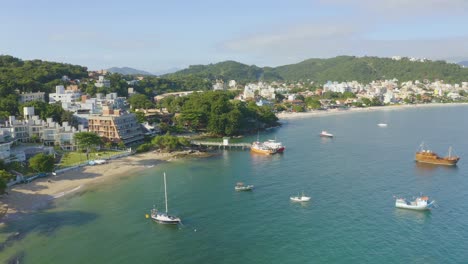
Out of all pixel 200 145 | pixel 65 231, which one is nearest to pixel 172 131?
pixel 200 145

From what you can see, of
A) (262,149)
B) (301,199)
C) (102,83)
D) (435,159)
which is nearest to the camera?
(301,199)

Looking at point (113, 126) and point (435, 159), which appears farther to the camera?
point (113, 126)

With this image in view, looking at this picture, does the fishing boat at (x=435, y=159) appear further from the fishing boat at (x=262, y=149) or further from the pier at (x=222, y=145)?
the pier at (x=222, y=145)

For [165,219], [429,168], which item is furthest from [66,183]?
[429,168]

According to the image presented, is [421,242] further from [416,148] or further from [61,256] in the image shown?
[416,148]

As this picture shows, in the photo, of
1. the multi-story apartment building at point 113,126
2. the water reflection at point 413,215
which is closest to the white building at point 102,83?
the multi-story apartment building at point 113,126

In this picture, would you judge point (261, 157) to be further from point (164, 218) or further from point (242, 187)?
point (164, 218)
